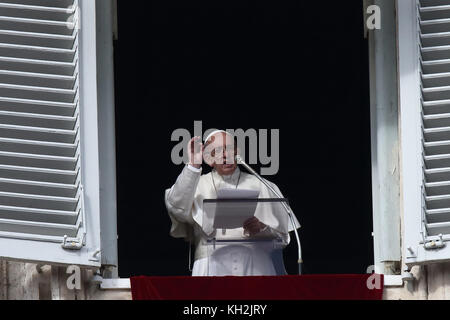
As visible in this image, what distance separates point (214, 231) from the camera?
9.71m

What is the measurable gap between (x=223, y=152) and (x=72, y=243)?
4.31 feet

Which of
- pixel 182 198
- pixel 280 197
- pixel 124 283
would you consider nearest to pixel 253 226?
pixel 280 197

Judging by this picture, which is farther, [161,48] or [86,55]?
[161,48]

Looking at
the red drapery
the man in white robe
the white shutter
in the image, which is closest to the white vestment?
the man in white robe

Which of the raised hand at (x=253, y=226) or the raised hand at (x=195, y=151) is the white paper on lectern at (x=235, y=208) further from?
the raised hand at (x=195, y=151)

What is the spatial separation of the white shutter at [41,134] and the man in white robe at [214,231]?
0.64 metres

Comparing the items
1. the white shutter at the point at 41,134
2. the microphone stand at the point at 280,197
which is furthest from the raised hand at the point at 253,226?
the white shutter at the point at 41,134

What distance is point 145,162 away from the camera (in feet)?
38.9

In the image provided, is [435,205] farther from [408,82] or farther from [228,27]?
[228,27]

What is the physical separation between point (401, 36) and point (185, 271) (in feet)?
8.99

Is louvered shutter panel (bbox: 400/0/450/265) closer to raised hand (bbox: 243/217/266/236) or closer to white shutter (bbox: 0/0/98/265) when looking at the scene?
raised hand (bbox: 243/217/266/236)

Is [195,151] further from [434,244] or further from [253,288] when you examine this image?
[434,244]

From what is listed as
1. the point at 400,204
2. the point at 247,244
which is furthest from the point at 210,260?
the point at 400,204

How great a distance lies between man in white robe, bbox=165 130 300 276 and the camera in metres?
9.68
